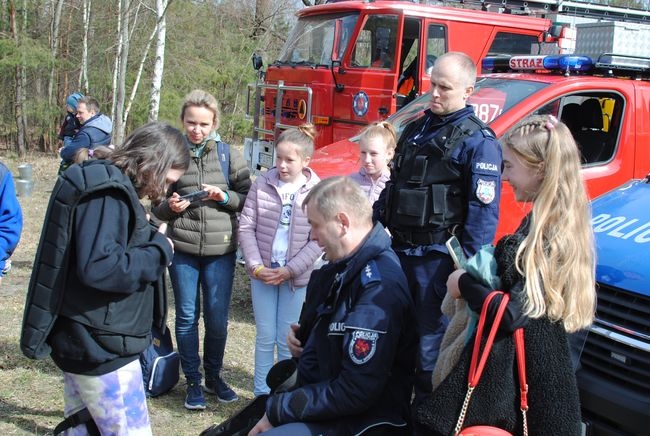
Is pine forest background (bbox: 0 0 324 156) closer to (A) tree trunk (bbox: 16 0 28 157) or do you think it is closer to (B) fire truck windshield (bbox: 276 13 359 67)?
(A) tree trunk (bbox: 16 0 28 157)

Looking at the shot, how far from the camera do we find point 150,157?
283 centimetres

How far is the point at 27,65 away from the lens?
681 inches

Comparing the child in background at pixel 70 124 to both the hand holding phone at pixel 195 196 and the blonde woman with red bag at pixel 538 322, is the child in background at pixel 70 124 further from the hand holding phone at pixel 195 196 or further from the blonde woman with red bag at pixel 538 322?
the blonde woman with red bag at pixel 538 322

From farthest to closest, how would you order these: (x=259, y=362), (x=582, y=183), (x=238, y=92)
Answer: (x=238, y=92) → (x=259, y=362) → (x=582, y=183)

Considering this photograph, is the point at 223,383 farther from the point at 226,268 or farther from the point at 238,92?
the point at 238,92

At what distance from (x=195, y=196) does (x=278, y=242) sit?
57cm

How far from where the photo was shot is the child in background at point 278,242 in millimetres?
4266

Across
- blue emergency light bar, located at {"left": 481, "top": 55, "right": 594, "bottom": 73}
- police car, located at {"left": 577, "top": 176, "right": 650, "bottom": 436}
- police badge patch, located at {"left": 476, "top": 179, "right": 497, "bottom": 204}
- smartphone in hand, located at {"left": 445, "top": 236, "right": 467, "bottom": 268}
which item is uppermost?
blue emergency light bar, located at {"left": 481, "top": 55, "right": 594, "bottom": 73}

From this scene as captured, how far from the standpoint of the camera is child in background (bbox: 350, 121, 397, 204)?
4.63 metres

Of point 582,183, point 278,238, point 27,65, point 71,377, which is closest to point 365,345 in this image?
point 582,183

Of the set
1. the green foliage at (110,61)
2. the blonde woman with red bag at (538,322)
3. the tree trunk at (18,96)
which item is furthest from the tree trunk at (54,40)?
the blonde woman with red bag at (538,322)

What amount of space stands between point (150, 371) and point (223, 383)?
46 centimetres

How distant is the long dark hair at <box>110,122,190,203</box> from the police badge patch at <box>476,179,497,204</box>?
146 centimetres

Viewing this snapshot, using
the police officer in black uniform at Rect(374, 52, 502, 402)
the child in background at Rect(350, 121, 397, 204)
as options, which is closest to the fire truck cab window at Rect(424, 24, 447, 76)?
the child in background at Rect(350, 121, 397, 204)
